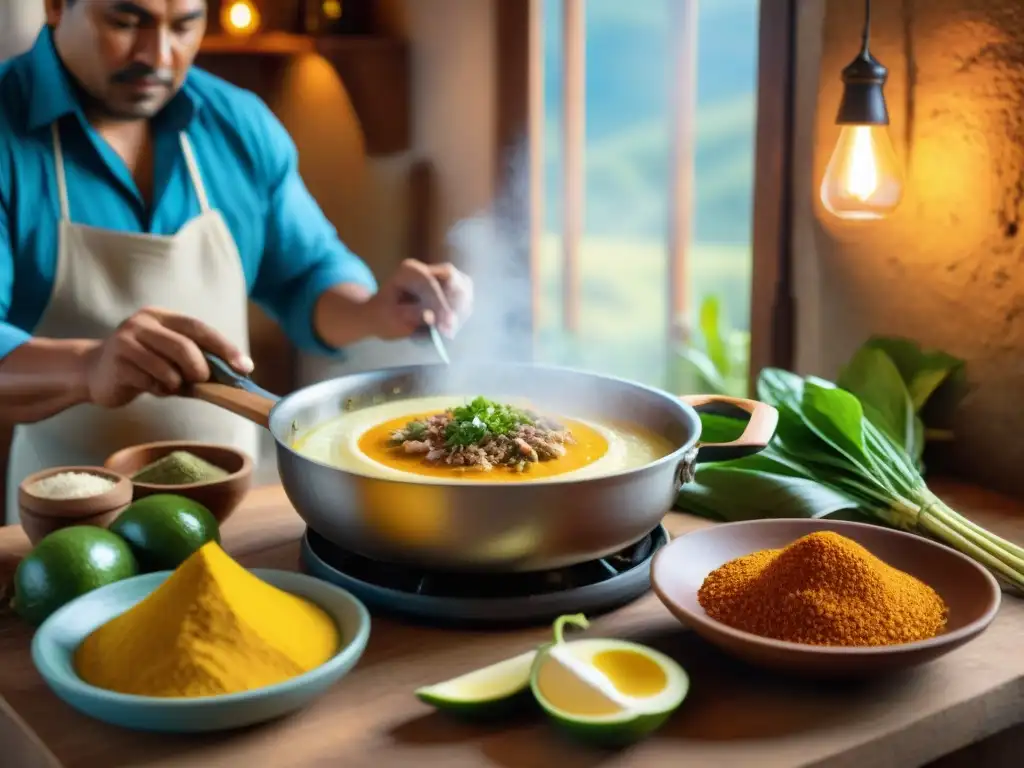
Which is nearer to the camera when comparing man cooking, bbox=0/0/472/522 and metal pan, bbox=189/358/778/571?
metal pan, bbox=189/358/778/571

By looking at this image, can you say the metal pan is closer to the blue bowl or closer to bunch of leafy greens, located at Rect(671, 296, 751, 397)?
the blue bowl

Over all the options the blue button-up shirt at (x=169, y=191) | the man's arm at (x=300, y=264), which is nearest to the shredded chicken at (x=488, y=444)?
the blue button-up shirt at (x=169, y=191)

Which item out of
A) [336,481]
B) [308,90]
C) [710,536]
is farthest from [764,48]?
[308,90]

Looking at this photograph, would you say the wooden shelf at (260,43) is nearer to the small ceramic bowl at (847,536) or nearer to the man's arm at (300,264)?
the man's arm at (300,264)

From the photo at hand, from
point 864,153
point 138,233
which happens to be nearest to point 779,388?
point 864,153

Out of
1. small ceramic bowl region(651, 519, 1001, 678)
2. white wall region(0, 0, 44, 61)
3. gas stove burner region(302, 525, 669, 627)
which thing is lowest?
gas stove burner region(302, 525, 669, 627)

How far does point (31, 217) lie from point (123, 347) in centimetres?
79

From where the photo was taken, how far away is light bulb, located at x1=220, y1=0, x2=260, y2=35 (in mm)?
3895

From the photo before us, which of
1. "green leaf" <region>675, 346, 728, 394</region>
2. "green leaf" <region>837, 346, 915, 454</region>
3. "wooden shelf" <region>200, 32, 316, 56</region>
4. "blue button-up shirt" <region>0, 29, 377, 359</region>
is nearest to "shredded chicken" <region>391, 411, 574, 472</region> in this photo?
"green leaf" <region>837, 346, 915, 454</region>

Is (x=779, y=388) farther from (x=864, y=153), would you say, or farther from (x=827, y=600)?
(x=827, y=600)

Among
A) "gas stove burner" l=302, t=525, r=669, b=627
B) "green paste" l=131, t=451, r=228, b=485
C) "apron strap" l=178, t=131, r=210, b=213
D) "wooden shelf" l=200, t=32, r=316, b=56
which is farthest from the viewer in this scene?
"wooden shelf" l=200, t=32, r=316, b=56

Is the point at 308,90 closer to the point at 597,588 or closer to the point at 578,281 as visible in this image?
the point at 578,281

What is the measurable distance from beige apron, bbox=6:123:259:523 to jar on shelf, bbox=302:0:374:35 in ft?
5.80

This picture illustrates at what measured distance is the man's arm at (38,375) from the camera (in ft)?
6.08
